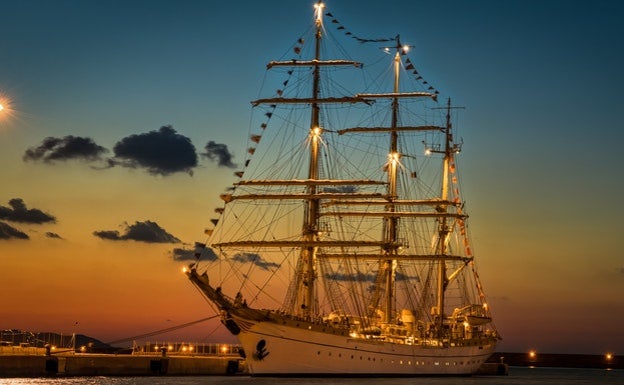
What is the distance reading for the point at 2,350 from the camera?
76000 millimetres

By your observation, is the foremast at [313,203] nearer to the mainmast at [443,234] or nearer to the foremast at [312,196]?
the foremast at [312,196]

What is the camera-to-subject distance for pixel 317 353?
79000 mm

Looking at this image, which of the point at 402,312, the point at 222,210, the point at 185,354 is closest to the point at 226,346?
the point at 185,354

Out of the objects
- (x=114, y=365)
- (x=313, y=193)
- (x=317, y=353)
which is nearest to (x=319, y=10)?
(x=313, y=193)

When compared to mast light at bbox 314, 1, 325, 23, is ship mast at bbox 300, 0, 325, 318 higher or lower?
lower

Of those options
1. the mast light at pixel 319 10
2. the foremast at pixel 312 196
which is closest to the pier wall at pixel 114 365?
the foremast at pixel 312 196

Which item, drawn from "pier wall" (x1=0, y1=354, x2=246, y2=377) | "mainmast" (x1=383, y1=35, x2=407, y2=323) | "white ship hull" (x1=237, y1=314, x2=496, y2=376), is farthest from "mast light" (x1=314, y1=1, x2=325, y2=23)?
"pier wall" (x1=0, y1=354, x2=246, y2=377)

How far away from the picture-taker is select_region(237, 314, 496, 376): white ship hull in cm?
7669

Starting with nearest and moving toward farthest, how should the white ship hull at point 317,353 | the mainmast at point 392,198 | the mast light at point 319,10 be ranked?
the white ship hull at point 317,353 < the mast light at point 319,10 < the mainmast at point 392,198

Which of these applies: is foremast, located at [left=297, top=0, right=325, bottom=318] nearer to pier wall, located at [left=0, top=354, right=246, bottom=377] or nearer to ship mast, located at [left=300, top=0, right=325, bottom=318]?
ship mast, located at [left=300, top=0, right=325, bottom=318]

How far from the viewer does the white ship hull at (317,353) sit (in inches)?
3019

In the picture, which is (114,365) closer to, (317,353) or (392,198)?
(317,353)

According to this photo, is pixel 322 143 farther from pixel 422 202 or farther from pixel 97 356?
pixel 97 356

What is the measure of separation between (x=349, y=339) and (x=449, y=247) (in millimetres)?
28424
